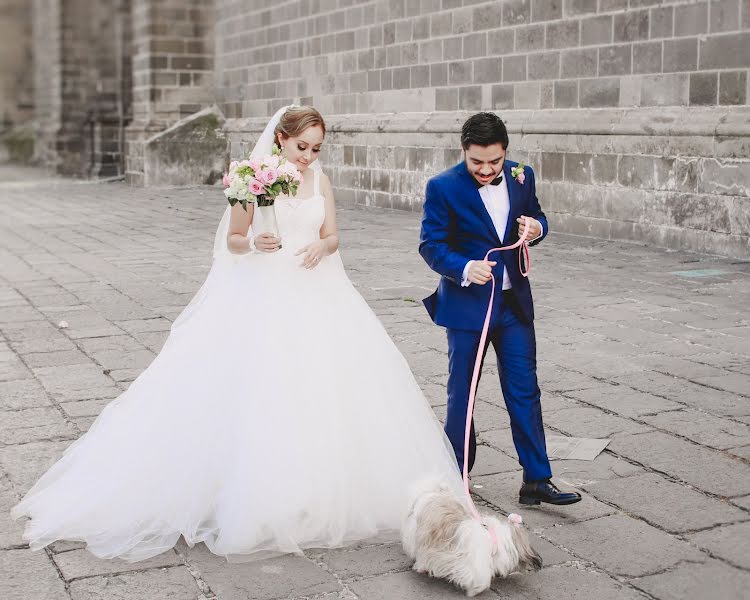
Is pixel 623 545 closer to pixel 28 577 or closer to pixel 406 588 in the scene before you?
pixel 406 588

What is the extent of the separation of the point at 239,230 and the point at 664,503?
1.72 m

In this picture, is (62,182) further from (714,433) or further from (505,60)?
(714,433)

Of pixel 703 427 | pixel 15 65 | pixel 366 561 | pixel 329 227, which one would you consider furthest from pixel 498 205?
pixel 15 65

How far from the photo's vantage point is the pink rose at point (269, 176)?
3.72 metres

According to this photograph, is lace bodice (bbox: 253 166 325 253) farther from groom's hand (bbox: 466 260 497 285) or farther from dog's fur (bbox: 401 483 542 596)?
dog's fur (bbox: 401 483 542 596)

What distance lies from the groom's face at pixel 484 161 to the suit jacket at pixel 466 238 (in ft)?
0.19

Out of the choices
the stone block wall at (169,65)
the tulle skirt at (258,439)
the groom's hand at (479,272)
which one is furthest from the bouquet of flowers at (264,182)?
the stone block wall at (169,65)

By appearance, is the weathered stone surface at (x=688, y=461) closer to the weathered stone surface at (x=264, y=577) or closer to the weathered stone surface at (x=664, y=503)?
the weathered stone surface at (x=664, y=503)

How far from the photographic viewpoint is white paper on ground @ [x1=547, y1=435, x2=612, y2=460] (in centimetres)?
432

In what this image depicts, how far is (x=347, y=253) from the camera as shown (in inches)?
402

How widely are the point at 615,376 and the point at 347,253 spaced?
4926mm

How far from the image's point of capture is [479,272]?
11.5ft

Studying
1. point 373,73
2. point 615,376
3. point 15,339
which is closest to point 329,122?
point 373,73

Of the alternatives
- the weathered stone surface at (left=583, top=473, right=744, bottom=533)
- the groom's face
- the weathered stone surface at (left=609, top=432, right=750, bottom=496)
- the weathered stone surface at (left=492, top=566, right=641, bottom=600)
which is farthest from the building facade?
the weathered stone surface at (left=492, top=566, right=641, bottom=600)
